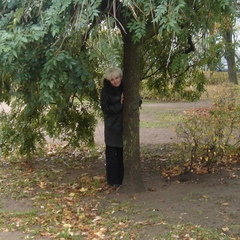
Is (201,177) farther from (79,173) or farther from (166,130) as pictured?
(166,130)

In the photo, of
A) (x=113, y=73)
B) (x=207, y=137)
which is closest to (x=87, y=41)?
(x=113, y=73)

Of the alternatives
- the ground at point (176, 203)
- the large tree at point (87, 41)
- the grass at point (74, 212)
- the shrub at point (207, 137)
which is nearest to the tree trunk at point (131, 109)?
the large tree at point (87, 41)

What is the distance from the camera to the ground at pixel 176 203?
502 cm

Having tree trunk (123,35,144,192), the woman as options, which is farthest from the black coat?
tree trunk (123,35,144,192)

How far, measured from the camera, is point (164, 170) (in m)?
7.36

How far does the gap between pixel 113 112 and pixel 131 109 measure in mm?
277

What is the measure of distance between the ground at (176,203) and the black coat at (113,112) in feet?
2.44

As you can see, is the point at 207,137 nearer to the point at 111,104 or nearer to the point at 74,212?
the point at 111,104

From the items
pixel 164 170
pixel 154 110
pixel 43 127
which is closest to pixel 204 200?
pixel 164 170

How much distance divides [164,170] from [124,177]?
1160 millimetres

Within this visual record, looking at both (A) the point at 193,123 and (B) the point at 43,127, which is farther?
(B) the point at 43,127

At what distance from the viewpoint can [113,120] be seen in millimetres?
6309

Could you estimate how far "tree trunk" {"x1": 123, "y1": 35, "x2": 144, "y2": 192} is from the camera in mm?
6117

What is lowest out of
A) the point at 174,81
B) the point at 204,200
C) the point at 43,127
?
the point at 204,200
